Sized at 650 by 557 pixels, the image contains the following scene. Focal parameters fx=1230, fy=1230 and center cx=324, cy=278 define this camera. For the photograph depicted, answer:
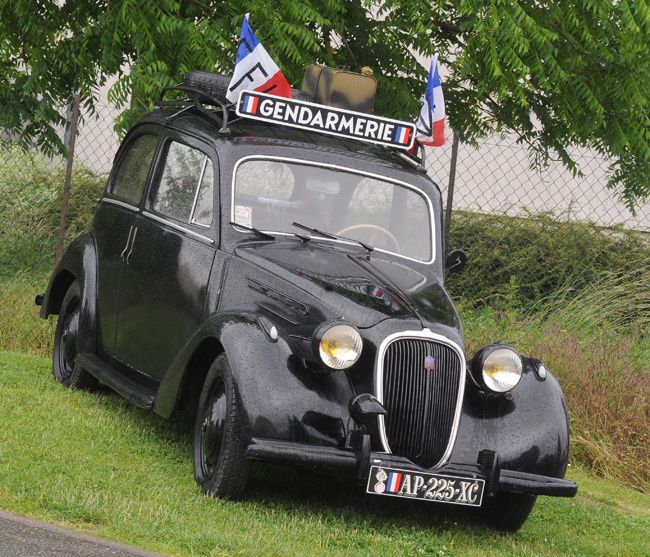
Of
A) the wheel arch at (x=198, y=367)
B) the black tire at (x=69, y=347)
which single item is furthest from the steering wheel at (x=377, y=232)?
the black tire at (x=69, y=347)

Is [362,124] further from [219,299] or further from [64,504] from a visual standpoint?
[64,504]

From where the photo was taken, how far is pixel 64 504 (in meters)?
5.32

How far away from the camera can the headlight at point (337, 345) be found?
5.72 metres

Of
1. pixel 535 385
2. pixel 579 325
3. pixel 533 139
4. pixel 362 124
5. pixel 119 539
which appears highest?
pixel 533 139

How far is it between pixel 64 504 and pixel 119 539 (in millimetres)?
432

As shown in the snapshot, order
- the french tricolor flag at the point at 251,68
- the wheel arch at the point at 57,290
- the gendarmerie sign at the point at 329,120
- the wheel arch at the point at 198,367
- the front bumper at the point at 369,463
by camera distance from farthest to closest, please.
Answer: the wheel arch at the point at 57,290 < the french tricolor flag at the point at 251,68 < the gendarmerie sign at the point at 329,120 < the wheel arch at the point at 198,367 < the front bumper at the point at 369,463

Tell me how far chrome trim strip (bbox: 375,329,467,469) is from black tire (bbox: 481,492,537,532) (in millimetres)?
576

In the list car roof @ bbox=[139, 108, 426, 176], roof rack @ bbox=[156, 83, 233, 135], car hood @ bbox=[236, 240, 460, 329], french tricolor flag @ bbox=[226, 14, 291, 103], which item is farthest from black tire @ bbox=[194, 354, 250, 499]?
french tricolor flag @ bbox=[226, 14, 291, 103]

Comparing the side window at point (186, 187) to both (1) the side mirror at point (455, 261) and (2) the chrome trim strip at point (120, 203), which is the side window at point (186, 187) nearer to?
(2) the chrome trim strip at point (120, 203)

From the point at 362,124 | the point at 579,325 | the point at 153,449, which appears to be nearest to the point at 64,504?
the point at 153,449

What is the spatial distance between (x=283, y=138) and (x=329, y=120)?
0.96 ft

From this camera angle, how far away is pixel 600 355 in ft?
28.6

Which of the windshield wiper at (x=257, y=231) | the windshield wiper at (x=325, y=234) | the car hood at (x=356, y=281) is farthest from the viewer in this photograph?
the windshield wiper at (x=325, y=234)

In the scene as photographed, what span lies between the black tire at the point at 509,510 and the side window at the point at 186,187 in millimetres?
2223
